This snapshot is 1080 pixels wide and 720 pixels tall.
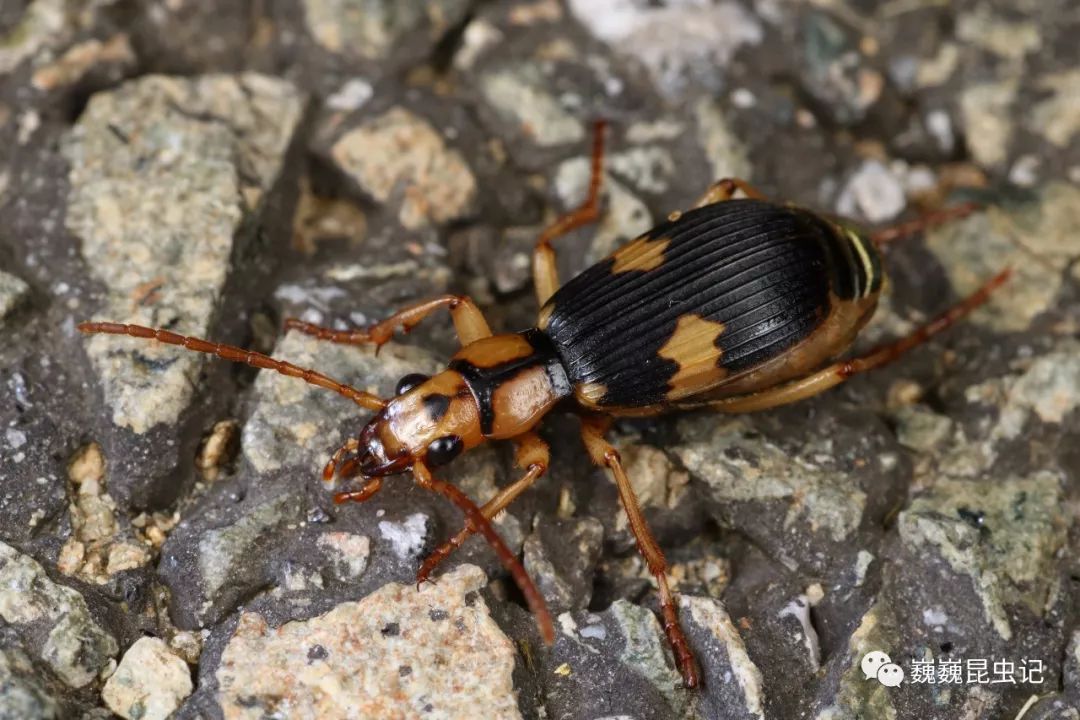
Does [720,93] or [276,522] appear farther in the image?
[720,93]

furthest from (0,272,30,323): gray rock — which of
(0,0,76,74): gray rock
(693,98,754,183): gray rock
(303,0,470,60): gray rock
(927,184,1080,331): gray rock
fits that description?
(927,184,1080,331): gray rock

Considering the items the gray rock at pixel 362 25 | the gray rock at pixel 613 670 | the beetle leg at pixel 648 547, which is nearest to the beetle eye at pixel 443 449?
the beetle leg at pixel 648 547

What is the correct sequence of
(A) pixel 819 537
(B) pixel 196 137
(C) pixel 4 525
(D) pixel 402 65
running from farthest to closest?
1. (D) pixel 402 65
2. (B) pixel 196 137
3. (A) pixel 819 537
4. (C) pixel 4 525

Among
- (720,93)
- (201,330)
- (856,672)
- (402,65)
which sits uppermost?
(402,65)

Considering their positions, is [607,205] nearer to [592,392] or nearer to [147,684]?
[592,392]

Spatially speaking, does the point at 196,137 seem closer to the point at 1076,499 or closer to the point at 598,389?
the point at 598,389

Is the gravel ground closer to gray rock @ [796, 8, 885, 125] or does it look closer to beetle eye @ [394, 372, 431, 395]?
gray rock @ [796, 8, 885, 125]

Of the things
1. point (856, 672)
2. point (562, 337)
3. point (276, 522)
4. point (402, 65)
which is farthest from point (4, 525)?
point (856, 672)
